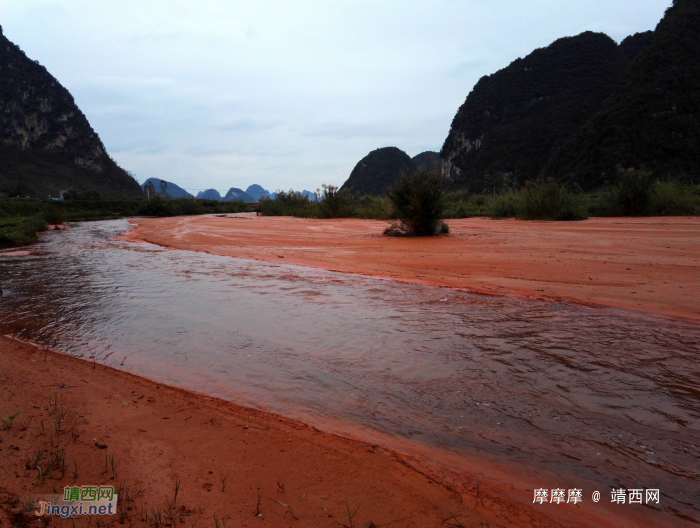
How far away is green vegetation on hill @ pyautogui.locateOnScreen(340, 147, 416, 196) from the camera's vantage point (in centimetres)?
8312

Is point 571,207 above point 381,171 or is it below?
below

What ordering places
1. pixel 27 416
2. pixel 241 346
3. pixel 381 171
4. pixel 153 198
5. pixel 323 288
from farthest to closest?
pixel 381 171 → pixel 153 198 → pixel 323 288 → pixel 241 346 → pixel 27 416

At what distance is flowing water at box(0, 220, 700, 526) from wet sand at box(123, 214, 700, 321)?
Answer: 2.48 feet

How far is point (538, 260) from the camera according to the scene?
8.79 metres

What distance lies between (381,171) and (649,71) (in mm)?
49995

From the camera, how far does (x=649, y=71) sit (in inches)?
1602

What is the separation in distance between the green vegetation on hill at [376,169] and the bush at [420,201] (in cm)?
6475

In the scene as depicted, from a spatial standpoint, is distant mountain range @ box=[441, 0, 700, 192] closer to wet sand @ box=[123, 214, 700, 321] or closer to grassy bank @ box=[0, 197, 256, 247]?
wet sand @ box=[123, 214, 700, 321]

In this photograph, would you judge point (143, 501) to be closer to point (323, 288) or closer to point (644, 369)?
point (644, 369)

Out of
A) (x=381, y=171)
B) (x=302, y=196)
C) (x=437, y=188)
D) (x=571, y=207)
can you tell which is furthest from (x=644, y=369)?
(x=381, y=171)

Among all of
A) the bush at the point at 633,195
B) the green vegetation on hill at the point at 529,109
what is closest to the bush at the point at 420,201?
the bush at the point at 633,195

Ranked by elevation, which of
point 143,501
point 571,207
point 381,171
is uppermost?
point 381,171

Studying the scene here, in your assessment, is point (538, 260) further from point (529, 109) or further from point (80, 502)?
point (529, 109)

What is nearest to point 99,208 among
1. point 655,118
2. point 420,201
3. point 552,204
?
point 420,201
